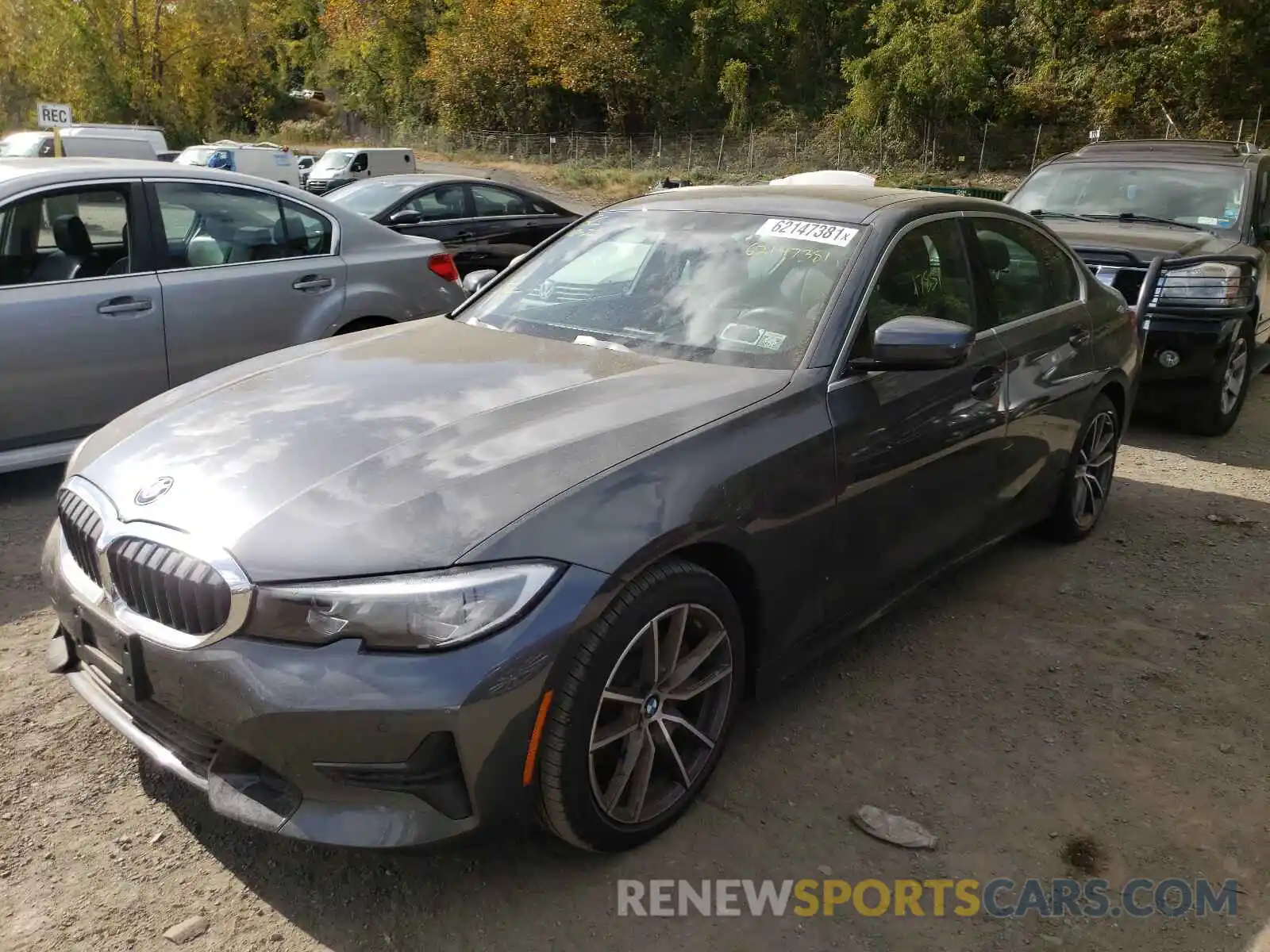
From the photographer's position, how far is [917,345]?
3.07 metres

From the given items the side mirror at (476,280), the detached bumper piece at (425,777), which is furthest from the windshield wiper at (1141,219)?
the detached bumper piece at (425,777)

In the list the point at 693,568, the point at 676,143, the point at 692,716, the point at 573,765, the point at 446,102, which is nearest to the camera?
the point at 573,765

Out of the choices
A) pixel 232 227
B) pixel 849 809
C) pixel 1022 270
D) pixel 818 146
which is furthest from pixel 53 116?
pixel 818 146

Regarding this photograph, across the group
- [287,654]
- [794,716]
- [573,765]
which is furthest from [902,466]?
[287,654]

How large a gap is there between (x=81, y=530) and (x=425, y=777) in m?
1.18

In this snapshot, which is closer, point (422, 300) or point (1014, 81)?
point (422, 300)

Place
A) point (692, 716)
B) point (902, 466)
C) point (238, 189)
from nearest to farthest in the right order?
point (692, 716) → point (902, 466) → point (238, 189)

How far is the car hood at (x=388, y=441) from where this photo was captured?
7.60 feet

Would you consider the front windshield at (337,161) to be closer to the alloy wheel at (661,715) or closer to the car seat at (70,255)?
the car seat at (70,255)

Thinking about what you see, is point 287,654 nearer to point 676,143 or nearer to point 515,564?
point 515,564

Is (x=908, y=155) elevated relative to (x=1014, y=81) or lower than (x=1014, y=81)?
lower

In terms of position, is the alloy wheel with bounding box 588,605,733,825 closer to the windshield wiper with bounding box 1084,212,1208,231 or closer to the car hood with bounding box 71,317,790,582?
the car hood with bounding box 71,317,790,582

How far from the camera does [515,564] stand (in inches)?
90.0

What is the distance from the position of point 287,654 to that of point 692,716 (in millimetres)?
1128
